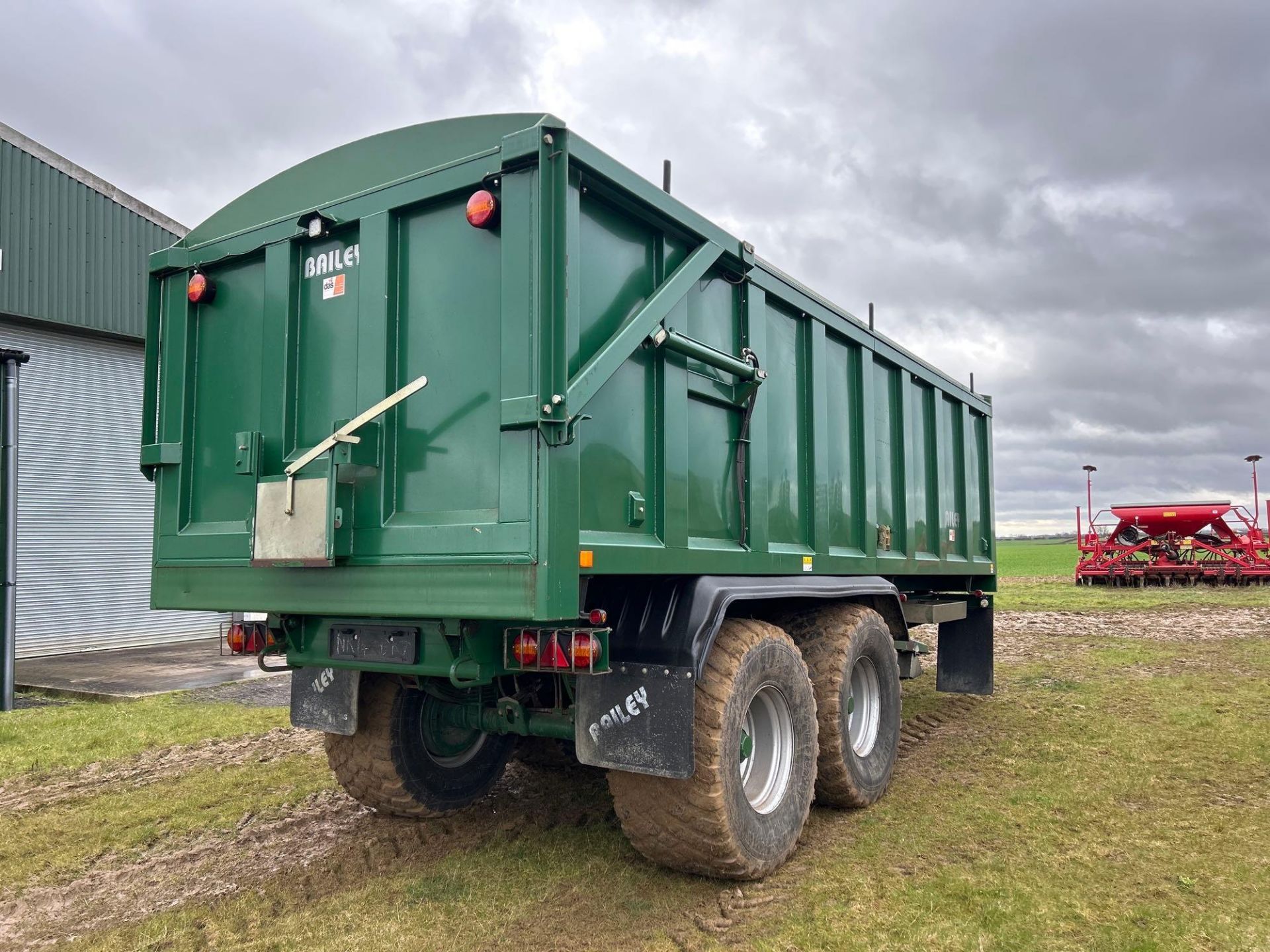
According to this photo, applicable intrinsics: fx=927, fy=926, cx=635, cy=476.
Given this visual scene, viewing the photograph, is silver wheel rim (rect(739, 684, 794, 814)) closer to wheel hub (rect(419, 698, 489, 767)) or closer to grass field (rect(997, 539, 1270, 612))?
wheel hub (rect(419, 698, 489, 767))

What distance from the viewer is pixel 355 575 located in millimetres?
3691

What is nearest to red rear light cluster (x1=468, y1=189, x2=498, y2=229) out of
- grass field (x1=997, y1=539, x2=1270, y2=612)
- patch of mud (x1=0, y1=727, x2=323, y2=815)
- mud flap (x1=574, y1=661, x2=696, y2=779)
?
mud flap (x1=574, y1=661, x2=696, y2=779)

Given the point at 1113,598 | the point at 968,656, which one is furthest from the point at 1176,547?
the point at 968,656

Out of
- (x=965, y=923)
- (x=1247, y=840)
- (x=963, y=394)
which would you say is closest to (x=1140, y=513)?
(x=963, y=394)

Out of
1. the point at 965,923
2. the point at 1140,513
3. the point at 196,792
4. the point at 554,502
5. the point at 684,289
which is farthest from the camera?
the point at 1140,513

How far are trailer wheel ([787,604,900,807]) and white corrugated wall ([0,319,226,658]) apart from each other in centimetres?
1108

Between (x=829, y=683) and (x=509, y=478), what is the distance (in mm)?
2390

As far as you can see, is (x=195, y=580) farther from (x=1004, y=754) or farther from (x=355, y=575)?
(x=1004, y=754)

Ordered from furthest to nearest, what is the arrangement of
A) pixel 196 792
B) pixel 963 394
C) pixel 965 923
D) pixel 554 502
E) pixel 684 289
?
pixel 963 394
pixel 196 792
pixel 684 289
pixel 965 923
pixel 554 502

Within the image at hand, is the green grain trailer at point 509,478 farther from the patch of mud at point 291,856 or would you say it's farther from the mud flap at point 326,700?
the patch of mud at point 291,856

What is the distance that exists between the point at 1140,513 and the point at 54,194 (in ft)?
81.6

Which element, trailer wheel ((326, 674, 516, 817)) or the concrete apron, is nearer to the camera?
trailer wheel ((326, 674, 516, 817))

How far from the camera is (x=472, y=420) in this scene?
3527 millimetres

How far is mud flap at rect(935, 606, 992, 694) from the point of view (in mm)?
8227
